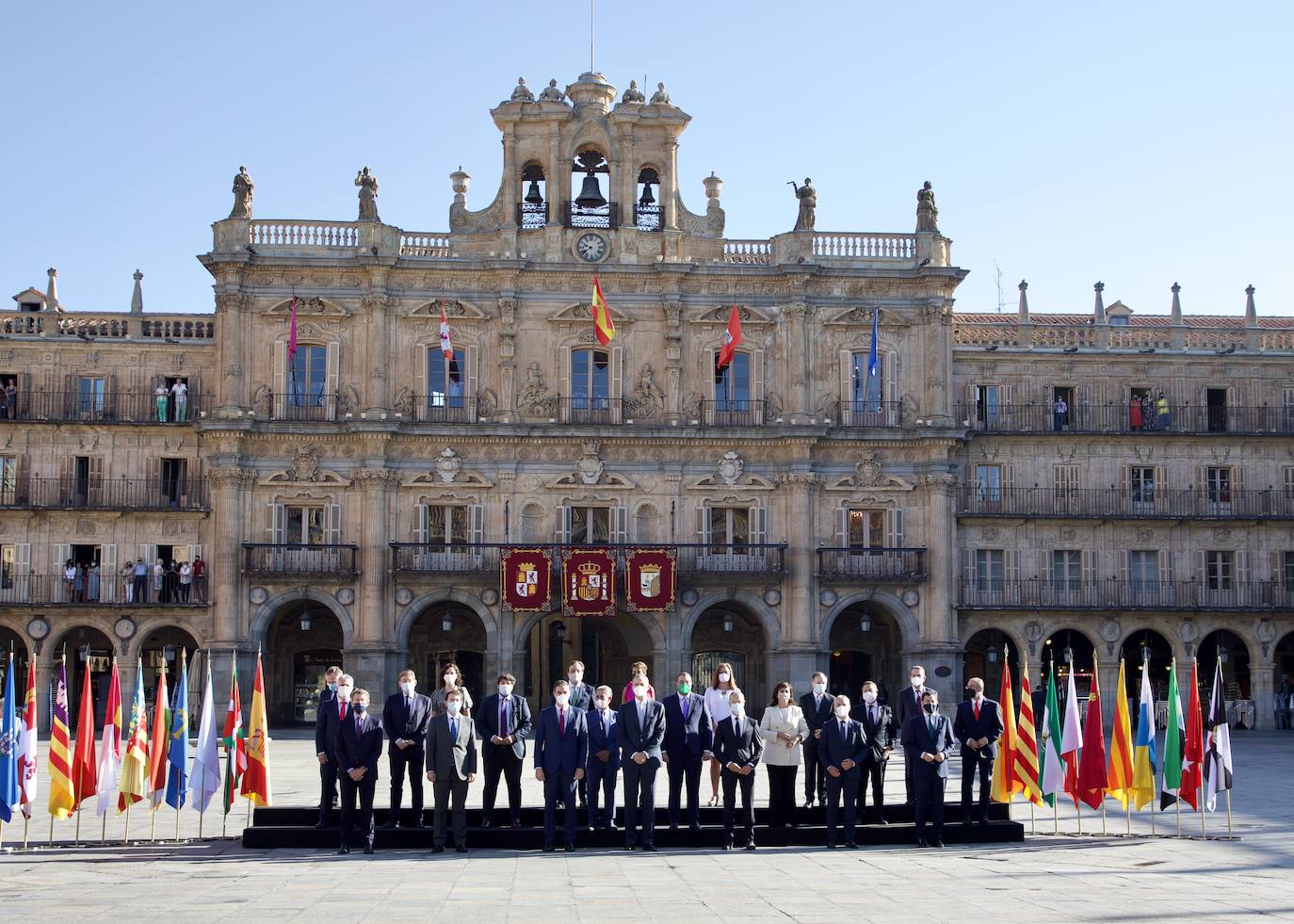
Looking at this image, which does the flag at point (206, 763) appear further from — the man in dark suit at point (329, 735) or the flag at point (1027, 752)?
the flag at point (1027, 752)

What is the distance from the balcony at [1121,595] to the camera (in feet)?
162

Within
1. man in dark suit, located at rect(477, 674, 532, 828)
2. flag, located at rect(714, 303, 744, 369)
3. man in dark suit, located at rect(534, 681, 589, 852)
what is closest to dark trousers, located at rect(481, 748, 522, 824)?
man in dark suit, located at rect(477, 674, 532, 828)

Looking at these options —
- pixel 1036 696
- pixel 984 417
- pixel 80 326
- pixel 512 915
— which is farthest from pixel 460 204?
pixel 512 915

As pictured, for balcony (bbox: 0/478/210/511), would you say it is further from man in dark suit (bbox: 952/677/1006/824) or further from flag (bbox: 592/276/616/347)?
man in dark suit (bbox: 952/677/1006/824)

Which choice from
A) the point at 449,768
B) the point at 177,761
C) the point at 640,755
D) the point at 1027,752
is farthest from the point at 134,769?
the point at 1027,752

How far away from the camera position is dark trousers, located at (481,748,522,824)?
21250mm

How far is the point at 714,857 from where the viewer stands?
20125 millimetres

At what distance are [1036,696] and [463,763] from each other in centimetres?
3490

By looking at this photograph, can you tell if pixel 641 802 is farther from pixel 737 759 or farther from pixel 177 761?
pixel 177 761

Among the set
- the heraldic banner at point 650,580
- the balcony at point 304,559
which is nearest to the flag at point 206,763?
the balcony at point 304,559

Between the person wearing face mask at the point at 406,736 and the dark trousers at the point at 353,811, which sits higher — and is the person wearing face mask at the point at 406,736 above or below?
above

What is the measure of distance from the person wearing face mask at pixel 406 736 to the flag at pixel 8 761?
4655 millimetres

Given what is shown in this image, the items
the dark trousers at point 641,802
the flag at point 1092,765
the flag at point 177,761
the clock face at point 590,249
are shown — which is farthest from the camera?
the clock face at point 590,249

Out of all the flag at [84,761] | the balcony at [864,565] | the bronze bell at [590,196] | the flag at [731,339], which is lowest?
the flag at [84,761]
